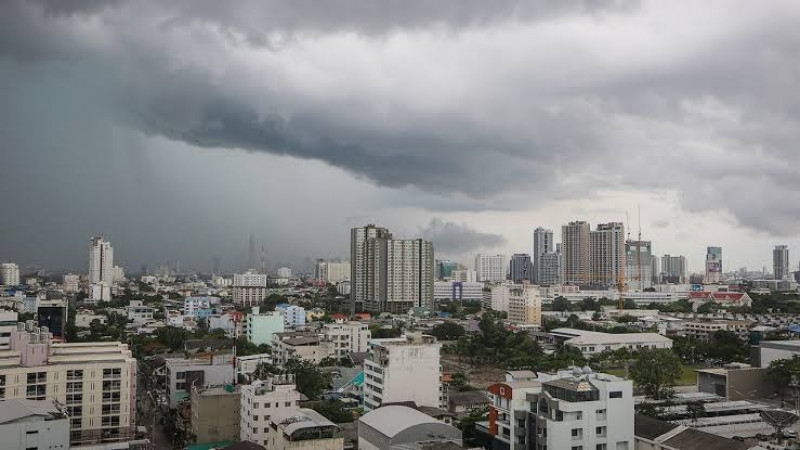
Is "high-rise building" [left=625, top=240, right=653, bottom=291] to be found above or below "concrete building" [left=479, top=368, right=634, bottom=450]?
above

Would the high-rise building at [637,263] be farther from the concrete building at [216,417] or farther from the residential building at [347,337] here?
the concrete building at [216,417]

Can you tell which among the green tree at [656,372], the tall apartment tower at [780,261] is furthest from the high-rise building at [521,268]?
the green tree at [656,372]

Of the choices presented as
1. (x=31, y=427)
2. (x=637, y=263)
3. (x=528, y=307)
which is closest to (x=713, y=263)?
(x=637, y=263)

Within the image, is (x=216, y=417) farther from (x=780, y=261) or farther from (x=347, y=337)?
(x=780, y=261)

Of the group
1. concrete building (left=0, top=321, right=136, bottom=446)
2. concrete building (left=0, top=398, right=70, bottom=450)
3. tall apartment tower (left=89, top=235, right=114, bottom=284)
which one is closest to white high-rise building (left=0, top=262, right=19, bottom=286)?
tall apartment tower (left=89, top=235, right=114, bottom=284)

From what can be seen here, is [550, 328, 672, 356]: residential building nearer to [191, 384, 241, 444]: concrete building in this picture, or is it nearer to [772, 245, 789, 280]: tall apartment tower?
[191, 384, 241, 444]: concrete building

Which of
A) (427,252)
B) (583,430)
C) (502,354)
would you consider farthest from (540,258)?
(583,430)
